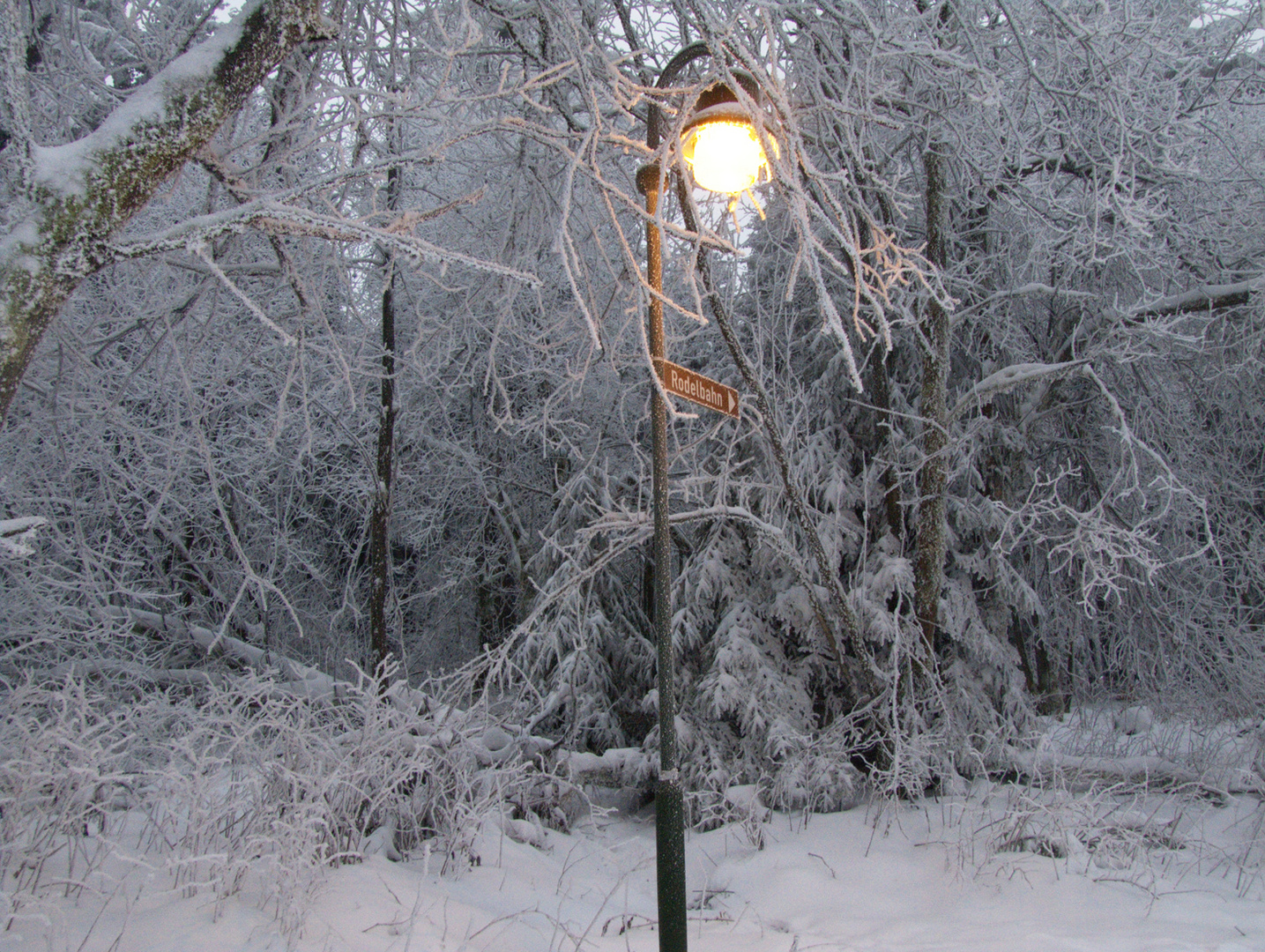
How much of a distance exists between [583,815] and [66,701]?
16.0 ft

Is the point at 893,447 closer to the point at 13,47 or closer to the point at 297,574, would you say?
the point at 13,47

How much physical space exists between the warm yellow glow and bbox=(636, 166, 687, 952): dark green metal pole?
350 millimetres

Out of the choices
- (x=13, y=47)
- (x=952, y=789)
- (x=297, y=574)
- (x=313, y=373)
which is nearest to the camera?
(x=13, y=47)

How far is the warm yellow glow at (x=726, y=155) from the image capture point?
422 cm

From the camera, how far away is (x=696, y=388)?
14.9 ft

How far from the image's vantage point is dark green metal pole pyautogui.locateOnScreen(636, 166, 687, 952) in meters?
4.28

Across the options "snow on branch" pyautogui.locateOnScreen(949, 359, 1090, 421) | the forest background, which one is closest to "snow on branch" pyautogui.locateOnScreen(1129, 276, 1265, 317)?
the forest background

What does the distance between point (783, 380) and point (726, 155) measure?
4745 mm

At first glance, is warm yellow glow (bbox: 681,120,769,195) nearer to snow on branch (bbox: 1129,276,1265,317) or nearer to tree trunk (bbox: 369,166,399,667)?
snow on branch (bbox: 1129,276,1265,317)

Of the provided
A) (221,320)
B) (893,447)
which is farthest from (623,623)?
(221,320)

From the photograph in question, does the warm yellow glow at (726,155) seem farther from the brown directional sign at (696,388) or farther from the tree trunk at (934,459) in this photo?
the tree trunk at (934,459)

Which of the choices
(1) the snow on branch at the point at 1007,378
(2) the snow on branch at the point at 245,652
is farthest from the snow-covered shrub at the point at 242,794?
(1) the snow on branch at the point at 1007,378

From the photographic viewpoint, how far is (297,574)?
14.4m

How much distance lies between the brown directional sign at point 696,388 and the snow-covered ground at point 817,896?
9.30 feet
